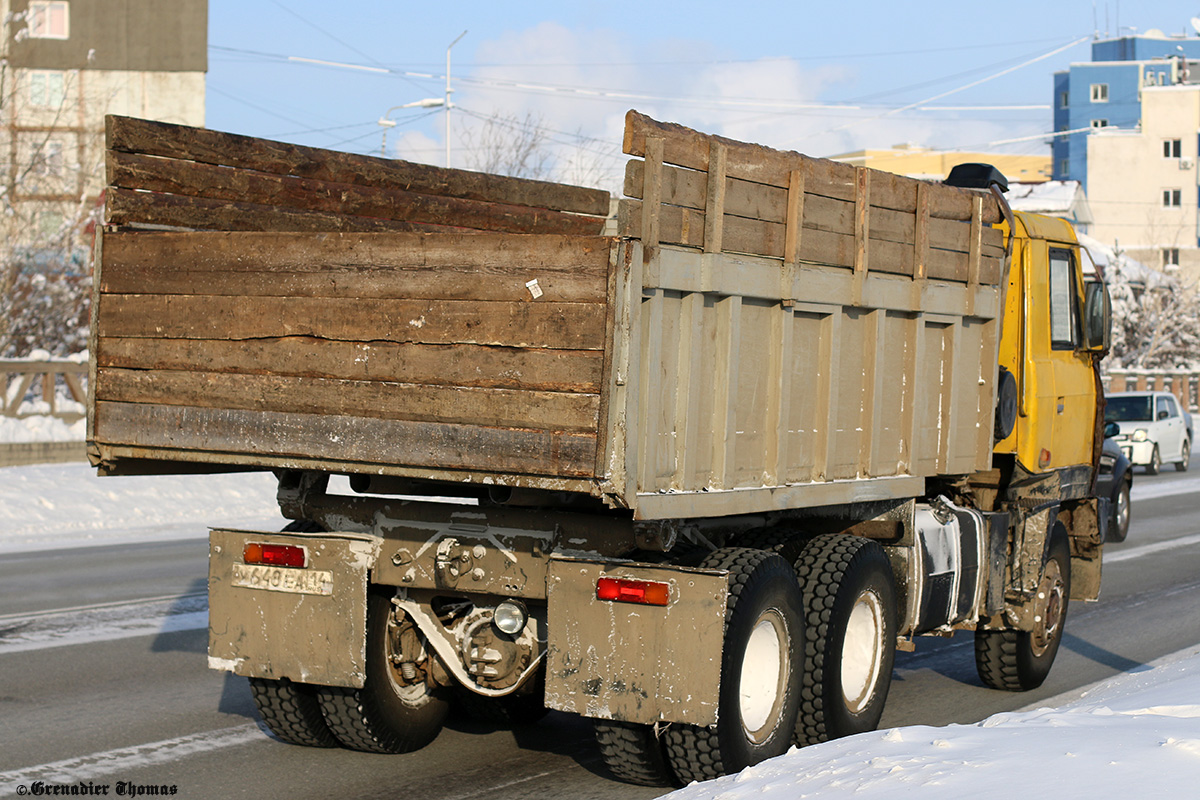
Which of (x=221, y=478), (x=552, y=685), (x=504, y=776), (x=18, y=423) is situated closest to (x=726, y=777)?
(x=552, y=685)

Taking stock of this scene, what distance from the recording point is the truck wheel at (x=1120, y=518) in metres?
16.8

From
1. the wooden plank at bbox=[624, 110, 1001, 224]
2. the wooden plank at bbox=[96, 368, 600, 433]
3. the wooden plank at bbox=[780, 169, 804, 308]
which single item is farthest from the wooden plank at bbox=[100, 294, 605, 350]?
the wooden plank at bbox=[780, 169, 804, 308]

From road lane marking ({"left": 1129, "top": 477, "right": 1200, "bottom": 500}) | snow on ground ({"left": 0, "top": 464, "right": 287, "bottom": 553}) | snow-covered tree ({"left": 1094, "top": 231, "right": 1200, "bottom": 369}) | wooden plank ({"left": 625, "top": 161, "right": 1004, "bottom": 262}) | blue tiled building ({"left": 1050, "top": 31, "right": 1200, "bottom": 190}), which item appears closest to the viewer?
wooden plank ({"left": 625, "top": 161, "right": 1004, "bottom": 262})

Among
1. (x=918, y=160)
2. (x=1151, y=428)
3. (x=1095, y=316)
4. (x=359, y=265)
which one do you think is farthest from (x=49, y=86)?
(x=918, y=160)

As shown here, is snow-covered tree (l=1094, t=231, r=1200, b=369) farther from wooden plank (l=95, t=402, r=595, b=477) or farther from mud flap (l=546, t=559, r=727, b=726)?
wooden plank (l=95, t=402, r=595, b=477)

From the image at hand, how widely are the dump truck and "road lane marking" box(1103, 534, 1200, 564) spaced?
28.7 feet

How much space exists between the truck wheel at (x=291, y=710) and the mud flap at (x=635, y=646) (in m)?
1.50

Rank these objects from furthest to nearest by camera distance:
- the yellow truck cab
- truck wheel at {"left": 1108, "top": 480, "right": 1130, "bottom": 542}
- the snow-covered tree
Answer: the snow-covered tree, truck wheel at {"left": 1108, "top": 480, "right": 1130, "bottom": 542}, the yellow truck cab

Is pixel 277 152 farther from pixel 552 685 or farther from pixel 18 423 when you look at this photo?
pixel 18 423

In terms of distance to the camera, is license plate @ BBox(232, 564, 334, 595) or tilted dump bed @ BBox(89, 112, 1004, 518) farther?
license plate @ BBox(232, 564, 334, 595)

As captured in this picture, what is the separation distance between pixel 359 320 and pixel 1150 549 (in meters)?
13.1

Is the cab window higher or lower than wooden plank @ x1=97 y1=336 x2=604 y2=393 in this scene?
higher

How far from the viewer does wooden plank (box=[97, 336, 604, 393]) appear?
5.21 metres

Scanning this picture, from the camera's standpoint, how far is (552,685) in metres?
5.66
